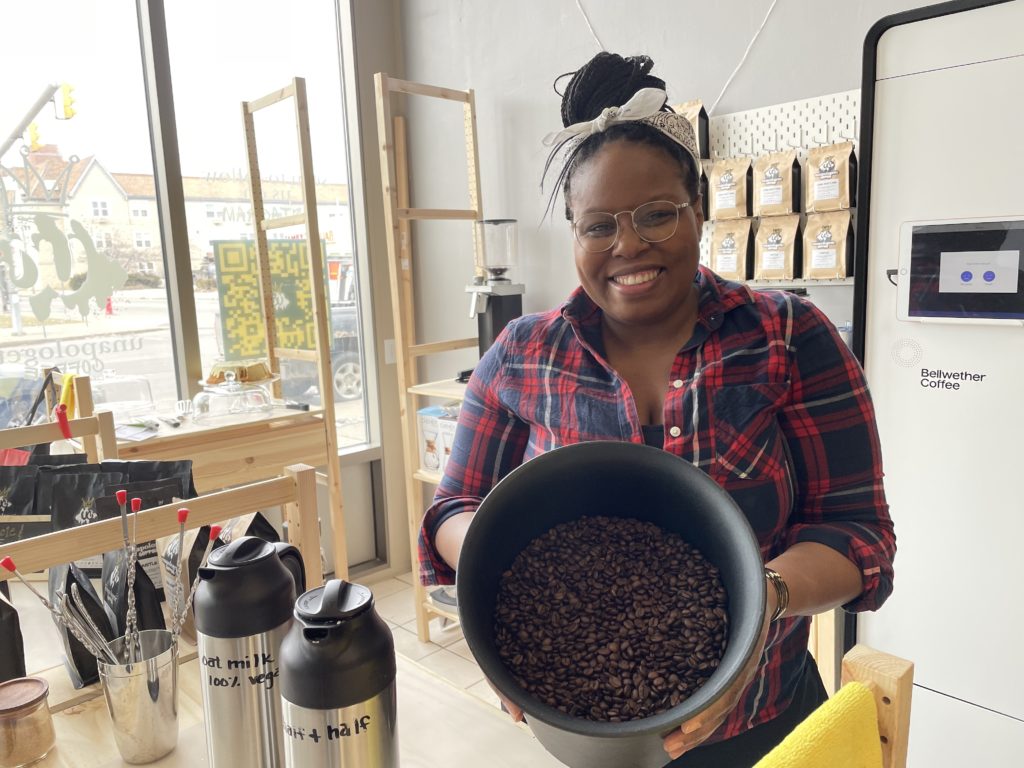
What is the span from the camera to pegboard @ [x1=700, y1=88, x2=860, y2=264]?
1832 millimetres

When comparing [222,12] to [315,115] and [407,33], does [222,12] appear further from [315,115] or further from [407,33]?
[407,33]

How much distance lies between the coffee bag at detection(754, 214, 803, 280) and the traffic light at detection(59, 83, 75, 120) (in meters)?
2.30

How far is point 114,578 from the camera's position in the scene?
1024mm

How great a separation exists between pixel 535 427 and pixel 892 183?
1046 mm

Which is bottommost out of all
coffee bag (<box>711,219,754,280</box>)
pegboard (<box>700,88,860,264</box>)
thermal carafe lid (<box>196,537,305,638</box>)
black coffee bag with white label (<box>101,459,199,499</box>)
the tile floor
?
the tile floor

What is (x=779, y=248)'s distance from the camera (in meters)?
1.92

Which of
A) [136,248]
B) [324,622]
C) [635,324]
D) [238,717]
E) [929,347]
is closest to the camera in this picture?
[324,622]

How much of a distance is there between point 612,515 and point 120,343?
2433 mm

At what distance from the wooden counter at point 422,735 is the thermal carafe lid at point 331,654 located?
0.84ft

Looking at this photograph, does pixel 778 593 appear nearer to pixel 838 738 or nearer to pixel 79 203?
pixel 838 738

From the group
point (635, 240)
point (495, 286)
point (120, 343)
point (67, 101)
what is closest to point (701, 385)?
point (635, 240)

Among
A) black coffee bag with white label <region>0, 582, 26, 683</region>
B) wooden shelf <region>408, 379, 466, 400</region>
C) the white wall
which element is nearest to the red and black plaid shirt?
black coffee bag with white label <region>0, 582, 26, 683</region>

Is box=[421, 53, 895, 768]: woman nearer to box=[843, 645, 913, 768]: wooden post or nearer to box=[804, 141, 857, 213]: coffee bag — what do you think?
box=[843, 645, 913, 768]: wooden post

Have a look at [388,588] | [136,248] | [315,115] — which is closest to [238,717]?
[136,248]
